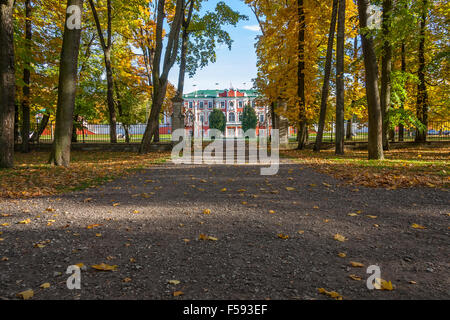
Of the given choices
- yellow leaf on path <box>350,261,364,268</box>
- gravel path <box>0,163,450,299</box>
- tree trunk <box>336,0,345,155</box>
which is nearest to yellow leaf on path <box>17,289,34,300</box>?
gravel path <box>0,163,450,299</box>

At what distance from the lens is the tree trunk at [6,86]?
28.1 feet

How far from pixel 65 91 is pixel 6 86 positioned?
154 centimetres

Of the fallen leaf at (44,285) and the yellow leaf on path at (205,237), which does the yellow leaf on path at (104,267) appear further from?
the yellow leaf on path at (205,237)

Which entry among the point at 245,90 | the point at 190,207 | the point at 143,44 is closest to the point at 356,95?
the point at 143,44

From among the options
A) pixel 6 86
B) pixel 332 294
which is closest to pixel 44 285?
pixel 332 294

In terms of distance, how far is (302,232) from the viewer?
3.64 meters

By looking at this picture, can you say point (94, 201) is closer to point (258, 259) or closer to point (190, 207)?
point (190, 207)

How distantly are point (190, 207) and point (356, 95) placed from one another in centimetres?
2258

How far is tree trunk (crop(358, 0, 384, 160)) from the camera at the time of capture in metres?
10.6

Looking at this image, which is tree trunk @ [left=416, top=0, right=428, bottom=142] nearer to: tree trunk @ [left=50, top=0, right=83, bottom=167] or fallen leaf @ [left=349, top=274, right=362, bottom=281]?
tree trunk @ [left=50, top=0, right=83, bottom=167]

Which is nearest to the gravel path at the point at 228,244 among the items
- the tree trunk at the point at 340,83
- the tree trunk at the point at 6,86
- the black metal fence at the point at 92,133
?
the tree trunk at the point at 6,86

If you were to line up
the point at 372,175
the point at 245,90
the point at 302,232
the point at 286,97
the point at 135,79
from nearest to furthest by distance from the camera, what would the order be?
the point at 302,232, the point at 372,175, the point at 286,97, the point at 135,79, the point at 245,90

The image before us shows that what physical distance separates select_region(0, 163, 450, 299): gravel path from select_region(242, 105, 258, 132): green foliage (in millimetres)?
63291

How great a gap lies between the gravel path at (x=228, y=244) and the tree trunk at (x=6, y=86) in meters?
4.45
